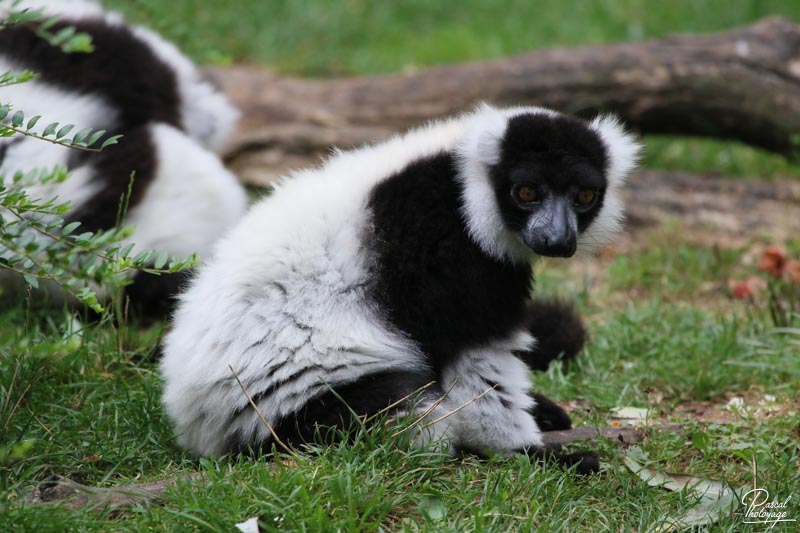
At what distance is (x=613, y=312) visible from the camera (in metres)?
6.00

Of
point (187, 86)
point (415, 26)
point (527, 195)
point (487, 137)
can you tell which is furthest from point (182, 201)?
point (415, 26)

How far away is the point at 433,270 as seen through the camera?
12.7 ft

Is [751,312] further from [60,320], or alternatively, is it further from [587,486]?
[60,320]

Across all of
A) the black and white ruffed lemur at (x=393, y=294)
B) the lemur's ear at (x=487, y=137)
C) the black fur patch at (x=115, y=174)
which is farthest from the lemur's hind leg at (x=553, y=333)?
the black fur patch at (x=115, y=174)

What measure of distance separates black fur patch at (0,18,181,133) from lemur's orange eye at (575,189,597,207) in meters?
3.00

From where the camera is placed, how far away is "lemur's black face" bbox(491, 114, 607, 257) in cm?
389

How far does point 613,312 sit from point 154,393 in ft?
10.1

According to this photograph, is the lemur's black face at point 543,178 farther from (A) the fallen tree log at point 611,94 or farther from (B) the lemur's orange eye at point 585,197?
(A) the fallen tree log at point 611,94

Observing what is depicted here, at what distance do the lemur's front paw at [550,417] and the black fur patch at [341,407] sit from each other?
2.82ft

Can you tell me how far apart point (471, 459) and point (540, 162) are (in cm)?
130

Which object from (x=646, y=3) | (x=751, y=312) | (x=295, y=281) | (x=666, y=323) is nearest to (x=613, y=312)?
(x=666, y=323)

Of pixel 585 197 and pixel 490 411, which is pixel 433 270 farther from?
pixel 585 197

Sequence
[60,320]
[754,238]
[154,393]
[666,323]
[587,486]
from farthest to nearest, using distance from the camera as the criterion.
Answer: [754,238]
[666,323]
[60,320]
[154,393]
[587,486]

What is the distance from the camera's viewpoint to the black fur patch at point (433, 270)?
3.82m
